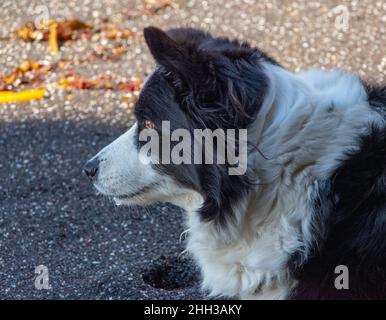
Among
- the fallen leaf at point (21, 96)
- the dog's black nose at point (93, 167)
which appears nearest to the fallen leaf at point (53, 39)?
the fallen leaf at point (21, 96)

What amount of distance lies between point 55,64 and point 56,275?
227 cm

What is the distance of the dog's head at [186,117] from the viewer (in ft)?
9.91

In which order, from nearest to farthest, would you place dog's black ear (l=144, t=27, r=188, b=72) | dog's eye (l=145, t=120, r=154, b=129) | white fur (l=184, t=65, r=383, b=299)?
dog's black ear (l=144, t=27, r=188, b=72), white fur (l=184, t=65, r=383, b=299), dog's eye (l=145, t=120, r=154, b=129)

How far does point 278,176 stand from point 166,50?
61 cm

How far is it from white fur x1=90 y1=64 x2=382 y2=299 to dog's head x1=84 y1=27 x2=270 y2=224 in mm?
15

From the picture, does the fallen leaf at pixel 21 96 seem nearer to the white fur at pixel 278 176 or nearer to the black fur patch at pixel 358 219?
the white fur at pixel 278 176

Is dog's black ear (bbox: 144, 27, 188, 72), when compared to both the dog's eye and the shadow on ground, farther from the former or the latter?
the shadow on ground

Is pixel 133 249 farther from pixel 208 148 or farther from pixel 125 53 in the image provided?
pixel 125 53

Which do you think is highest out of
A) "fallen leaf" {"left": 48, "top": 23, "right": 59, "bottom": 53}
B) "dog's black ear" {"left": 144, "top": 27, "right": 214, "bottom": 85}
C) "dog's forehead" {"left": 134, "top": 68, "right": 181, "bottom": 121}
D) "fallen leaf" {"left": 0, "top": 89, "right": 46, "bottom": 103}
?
"dog's black ear" {"left": 144, "top": 27, "right": 214, "bottom": 85}

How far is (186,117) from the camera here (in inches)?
123

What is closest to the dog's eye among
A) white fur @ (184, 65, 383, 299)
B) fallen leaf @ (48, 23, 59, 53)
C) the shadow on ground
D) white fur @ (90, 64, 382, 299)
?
white fur @ (90, 64, 382, 299)

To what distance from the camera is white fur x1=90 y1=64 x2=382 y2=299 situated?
3086 millimetres

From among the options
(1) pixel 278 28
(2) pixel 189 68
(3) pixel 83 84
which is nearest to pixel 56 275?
(2) pixel 189 68

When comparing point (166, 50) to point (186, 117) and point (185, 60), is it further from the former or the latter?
point (186, 117)
